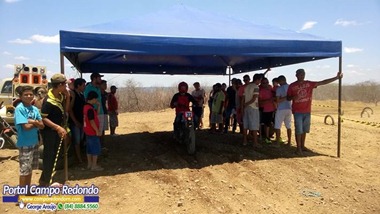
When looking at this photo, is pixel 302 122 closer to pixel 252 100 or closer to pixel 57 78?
pixel 252 100

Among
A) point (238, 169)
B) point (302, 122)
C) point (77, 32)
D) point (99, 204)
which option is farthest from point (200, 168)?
point (77, 32)

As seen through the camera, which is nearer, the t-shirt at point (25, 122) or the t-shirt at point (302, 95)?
the t-shirt at point (25, 122)

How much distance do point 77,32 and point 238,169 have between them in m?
3.66

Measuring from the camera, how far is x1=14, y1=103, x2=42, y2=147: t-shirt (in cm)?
409

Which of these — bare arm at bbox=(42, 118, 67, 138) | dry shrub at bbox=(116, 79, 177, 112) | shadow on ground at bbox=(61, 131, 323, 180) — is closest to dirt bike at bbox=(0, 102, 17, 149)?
shadow on ground at bbox=(61, 131, 323, 180)

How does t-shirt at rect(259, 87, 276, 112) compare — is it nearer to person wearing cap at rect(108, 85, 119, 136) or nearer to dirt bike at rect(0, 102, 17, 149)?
person wearing cap at rect(108, 85, 119, 136)

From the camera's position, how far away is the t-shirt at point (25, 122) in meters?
4.09

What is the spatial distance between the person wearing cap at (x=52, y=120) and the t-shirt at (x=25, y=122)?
0.83ft

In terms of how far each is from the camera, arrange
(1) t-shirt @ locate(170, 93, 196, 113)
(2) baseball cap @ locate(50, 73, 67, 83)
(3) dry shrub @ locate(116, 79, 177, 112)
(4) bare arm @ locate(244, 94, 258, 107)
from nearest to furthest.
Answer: (2) baseball cap @ locate(50, 73, 67, 83), (4) bare arm @ locate(244, 94, 258, 107), (1) t-shirt @ locate(170, 93, 196, 113), (3) dry shrub @ locate(116, 79, 177, 112)

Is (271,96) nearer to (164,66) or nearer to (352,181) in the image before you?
(352,181)

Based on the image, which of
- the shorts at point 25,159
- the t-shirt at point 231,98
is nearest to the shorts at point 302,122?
the t-shirt at point 231,98

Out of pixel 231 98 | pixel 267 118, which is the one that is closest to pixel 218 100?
pixel 231 98

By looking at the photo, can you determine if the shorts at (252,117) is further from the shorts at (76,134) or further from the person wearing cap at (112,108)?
the person wearing cap at (112,108)

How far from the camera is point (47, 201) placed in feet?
14.3
